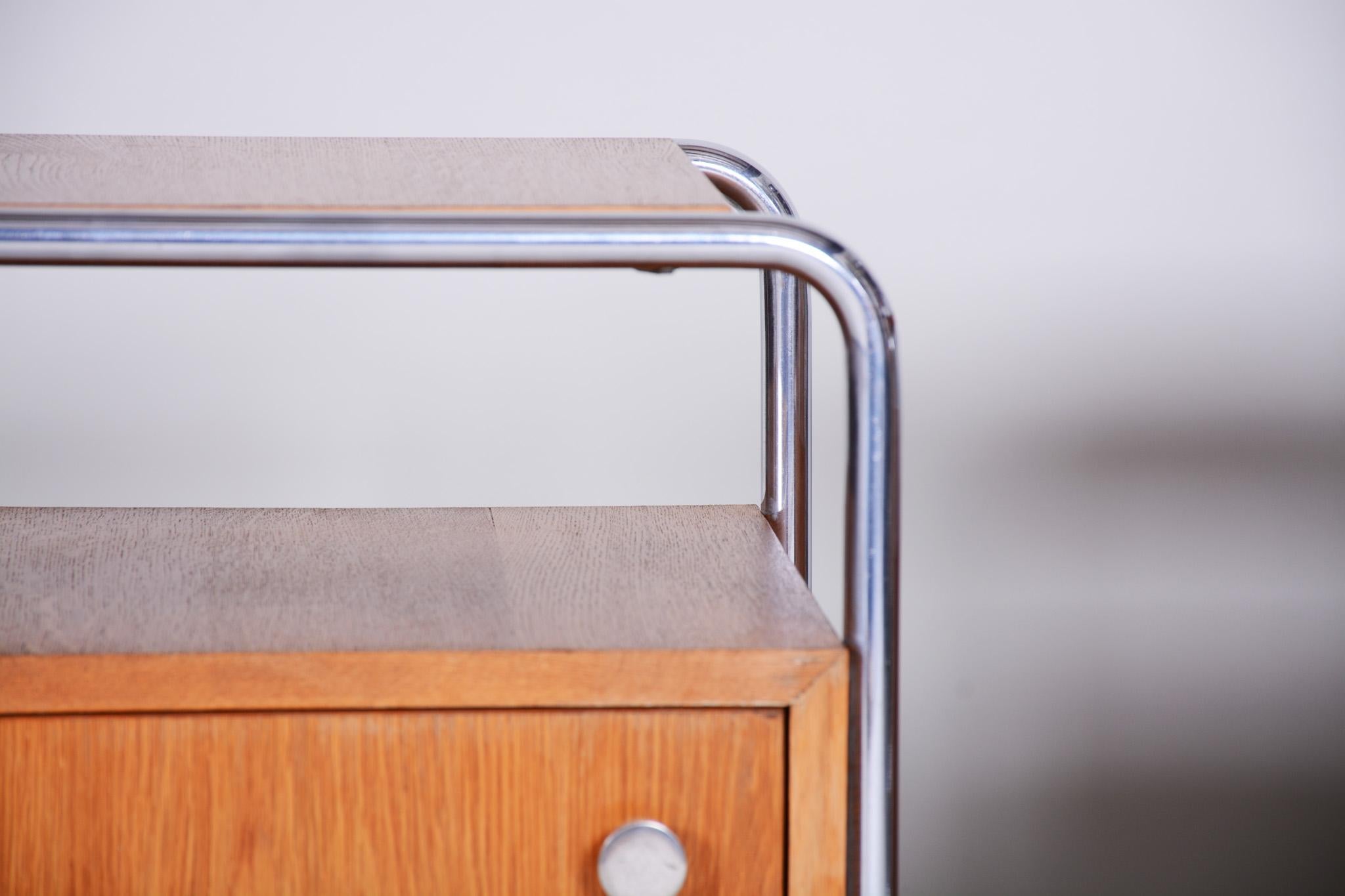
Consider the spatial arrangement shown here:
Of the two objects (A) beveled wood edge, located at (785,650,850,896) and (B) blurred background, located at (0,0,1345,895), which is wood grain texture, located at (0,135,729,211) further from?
(B) blurred background, located at (0,0,1345,895)

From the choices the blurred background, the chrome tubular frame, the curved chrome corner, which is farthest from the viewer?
the blurred background

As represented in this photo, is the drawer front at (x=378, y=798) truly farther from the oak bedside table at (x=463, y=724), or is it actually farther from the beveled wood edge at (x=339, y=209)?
the beveled wood edge at (x=339, y=209)

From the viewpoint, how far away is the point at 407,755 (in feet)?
1.46

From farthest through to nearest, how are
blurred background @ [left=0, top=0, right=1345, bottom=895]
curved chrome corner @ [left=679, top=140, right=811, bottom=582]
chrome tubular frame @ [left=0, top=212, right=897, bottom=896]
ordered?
blurred background @ [left=0, top=0, right=1345, bottom=895], curved chrome corner @ [left=679, top=140, right=811, bottom=582], chrome tubular frame @ [left=0, top=212, right=897, bottom=896]

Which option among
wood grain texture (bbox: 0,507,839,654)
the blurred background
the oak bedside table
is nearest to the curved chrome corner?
wood grain texture (bbox: 0,507,839,654)

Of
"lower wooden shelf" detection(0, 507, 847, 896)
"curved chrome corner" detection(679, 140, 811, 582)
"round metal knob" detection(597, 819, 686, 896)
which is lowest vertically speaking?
"round metal knob" detection(597, 819, 686, 896)

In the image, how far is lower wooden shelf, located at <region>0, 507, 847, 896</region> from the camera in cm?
44

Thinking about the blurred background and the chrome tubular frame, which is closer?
the chrome tubular frame

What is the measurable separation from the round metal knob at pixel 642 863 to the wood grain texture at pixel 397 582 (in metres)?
0.07

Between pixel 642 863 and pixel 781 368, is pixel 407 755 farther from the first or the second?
pixel 781 368

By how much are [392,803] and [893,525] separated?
0.21 meters

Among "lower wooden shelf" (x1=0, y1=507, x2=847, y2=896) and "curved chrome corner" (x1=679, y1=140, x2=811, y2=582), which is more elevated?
"curved chrome corner" (x1=679, y1=140, x2=811, y2=582)

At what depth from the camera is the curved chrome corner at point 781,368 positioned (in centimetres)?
67

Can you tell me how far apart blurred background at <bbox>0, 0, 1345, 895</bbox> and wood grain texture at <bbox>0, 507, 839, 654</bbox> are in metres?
0.59
